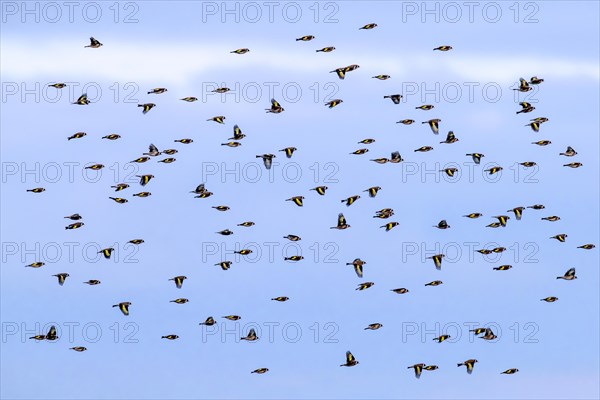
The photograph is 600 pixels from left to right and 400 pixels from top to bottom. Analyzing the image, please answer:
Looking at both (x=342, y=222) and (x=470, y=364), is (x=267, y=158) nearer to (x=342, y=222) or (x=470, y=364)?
(x=342, y=222)

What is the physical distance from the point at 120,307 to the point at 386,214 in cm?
2713

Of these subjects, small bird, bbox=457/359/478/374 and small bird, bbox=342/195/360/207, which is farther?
small bird, bbox=457/359/478/374

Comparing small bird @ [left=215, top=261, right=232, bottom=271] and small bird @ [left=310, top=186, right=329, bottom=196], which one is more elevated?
small bird @ [left=310, top=186, right=329, bottom=196]

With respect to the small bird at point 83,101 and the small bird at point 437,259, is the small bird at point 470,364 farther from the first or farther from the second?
the small bird at point 83,101

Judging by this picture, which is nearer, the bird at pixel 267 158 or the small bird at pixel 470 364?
the bird at pixel 267 158

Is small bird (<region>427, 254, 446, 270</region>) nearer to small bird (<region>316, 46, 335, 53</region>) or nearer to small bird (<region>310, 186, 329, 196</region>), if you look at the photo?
small bird (<region>310, 186, 329, 196</region>)

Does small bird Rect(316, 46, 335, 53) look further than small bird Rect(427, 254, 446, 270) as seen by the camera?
No

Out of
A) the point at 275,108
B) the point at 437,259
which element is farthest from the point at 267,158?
the point at 437,259

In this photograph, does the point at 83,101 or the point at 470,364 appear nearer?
the point at 83,101

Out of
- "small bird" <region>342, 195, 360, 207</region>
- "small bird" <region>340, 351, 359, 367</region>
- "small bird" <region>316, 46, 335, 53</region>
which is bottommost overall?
"small bird" <region>340, 351, 359, 367</region>

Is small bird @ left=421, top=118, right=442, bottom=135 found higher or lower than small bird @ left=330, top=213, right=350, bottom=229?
higher

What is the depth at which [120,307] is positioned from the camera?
180875 millimetres

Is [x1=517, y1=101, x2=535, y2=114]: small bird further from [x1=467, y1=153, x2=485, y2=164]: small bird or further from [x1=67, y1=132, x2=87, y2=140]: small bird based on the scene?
[x1=67, y1=132, x2=87, y2=140]: small bird

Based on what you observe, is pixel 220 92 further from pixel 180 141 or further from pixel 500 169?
pixel 500 169
